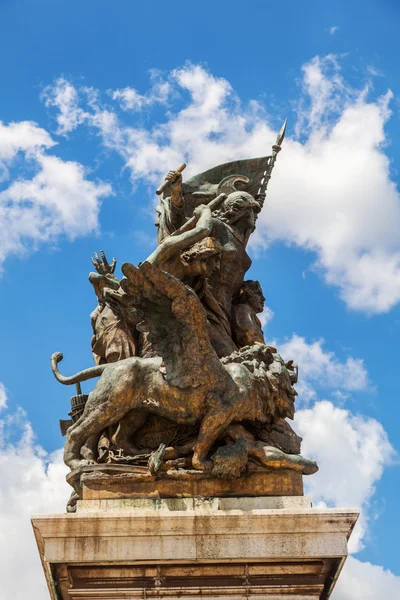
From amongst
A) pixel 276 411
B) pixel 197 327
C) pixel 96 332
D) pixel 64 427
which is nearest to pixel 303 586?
pixel 276 411

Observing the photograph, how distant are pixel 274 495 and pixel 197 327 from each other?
2010mm

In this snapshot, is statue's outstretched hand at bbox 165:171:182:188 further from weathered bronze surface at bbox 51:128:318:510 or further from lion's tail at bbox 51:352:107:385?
lion's tail at bbox 51:352:107:385

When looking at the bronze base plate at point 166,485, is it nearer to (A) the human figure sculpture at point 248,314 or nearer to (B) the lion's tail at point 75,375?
(B) the lion's tail at point 75,375

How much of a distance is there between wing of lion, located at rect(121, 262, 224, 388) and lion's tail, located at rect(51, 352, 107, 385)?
115 cm

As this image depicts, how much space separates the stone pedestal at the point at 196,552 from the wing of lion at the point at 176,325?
156cm

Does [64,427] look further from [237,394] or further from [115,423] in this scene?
[237,394]

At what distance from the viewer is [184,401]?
10.4 m

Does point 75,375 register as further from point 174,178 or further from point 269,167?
point 269,167

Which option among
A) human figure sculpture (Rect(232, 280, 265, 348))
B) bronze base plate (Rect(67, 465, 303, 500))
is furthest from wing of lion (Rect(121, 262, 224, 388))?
human figure sculpture (Rect(232, 280, 265, 348))

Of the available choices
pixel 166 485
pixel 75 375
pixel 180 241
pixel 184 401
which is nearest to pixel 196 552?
pixel 166 485

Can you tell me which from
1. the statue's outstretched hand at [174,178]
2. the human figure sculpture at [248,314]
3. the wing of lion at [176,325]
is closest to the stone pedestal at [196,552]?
the wing of lion at [176,325]

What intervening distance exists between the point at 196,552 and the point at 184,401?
5.52ft

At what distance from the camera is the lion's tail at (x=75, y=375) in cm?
1153

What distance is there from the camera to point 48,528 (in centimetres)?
966
